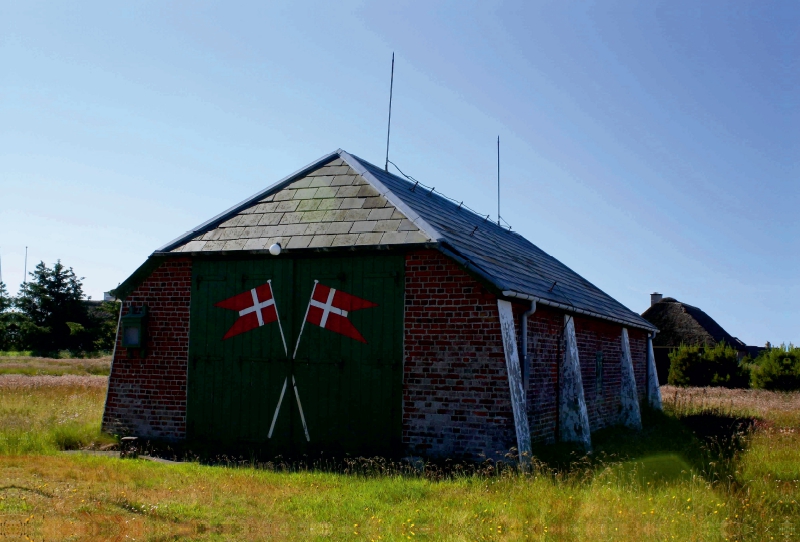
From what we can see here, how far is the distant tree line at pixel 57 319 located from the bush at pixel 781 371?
35.6 meters

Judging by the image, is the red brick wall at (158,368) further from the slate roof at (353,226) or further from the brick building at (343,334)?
the slate roof at (353,226)

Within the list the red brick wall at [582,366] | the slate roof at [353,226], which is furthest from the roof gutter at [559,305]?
the red brick wall at [582,366]

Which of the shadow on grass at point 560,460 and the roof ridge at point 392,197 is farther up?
the roof ridge at point 392,197

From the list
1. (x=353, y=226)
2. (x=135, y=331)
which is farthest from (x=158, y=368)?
(x=353, y=226)

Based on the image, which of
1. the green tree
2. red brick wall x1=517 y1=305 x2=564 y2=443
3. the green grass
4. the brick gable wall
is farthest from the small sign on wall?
the green tree

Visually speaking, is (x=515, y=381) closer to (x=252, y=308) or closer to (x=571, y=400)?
(x=571, y=400)

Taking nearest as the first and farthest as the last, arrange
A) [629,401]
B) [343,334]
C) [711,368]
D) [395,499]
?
1. [395,499]
2. [343,334]
3. [629,401]
4. [711,368]

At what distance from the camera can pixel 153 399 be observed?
12250 mm

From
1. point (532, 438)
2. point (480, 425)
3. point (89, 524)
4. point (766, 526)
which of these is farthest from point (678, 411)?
point (89, 524)

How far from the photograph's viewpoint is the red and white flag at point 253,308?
11648 mm

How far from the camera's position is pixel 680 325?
40.3 meters

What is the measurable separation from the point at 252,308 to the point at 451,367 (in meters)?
3.40

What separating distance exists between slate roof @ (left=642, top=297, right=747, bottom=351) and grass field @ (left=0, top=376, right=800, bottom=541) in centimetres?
2931

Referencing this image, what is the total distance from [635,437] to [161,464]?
8734mm
